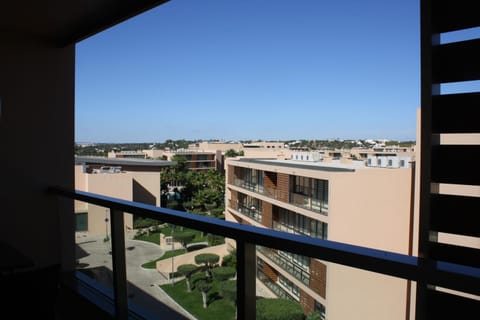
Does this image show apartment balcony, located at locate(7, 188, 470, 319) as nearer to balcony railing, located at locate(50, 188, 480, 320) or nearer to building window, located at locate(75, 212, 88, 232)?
balcony railing, located at locate(50, 188, 480, 320)

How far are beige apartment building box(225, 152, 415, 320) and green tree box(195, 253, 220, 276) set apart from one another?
0.42 meters

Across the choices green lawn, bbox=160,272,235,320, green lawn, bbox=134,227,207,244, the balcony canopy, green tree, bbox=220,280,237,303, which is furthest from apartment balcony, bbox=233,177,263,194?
green tree, bbox=220,280,237,303

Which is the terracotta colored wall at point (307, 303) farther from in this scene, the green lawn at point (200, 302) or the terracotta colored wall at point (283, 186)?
the terracotta colored wall at point (283, 186)

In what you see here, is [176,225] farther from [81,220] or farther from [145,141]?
[145,141]

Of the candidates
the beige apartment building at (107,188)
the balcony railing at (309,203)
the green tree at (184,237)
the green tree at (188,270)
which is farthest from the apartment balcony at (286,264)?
the balcony railing at (309,203)

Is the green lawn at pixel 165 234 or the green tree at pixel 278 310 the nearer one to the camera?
the green tree at pixel 278 310

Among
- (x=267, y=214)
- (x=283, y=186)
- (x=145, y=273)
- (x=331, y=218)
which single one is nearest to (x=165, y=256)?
(x=145, y=273)

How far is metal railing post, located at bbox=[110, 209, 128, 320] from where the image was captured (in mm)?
2309

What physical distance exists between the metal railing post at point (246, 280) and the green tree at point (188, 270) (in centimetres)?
61

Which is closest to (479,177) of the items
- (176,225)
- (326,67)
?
(176,225)

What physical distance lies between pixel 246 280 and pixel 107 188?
36.4 feet

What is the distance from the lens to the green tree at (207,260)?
185 cm

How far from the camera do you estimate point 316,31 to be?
2644 cm

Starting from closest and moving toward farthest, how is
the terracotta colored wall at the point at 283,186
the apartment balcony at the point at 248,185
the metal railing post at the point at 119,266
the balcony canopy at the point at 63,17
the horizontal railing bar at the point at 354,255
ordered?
1. the horizontal railing bar at the point at 354,255
2. the metal railing post at the point at 119,266
3. the balcony canopy at the point at 63,17
4. the terracotta colored wall at the point at 283,186
5. the apartment balcony at the point at 248,185
